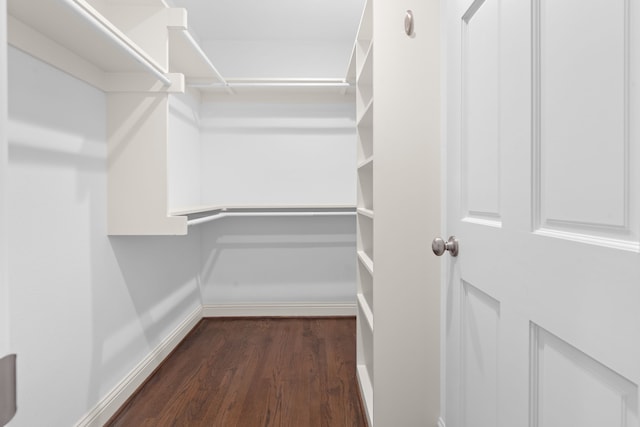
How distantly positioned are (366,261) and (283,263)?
1.48 m

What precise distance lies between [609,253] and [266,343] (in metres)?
2.30

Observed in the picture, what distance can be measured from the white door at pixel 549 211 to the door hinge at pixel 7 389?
2.19 feet

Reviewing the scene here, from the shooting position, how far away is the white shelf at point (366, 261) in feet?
5.24

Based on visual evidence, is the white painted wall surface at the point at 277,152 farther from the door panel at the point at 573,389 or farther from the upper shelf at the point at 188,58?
the door panel at the point at 573,389

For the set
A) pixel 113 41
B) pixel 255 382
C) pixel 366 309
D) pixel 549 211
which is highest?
pixel 113 41

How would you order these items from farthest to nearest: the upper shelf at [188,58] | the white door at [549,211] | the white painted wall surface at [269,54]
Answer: the white painted wall surface at [269,54], the upper shelf at [188,58], the white door at [549,211]

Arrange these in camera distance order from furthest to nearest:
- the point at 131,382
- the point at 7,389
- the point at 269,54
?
the point at 269,54 → the point at 131,382 → the point at 7,389

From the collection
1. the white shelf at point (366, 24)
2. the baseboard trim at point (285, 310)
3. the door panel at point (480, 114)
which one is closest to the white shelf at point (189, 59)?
the white shelf at point (366, 24)

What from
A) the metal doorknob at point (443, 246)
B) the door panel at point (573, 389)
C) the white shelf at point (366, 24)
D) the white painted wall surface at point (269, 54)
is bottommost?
the door panel at point (573, 389)

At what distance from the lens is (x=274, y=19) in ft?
9.07

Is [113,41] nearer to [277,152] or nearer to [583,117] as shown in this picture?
[583,117]

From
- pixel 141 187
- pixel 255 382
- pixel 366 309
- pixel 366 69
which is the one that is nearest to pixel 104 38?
pixel 141 187

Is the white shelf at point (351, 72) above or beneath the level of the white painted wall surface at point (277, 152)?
above

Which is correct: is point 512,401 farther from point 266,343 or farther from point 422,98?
point 266,343
